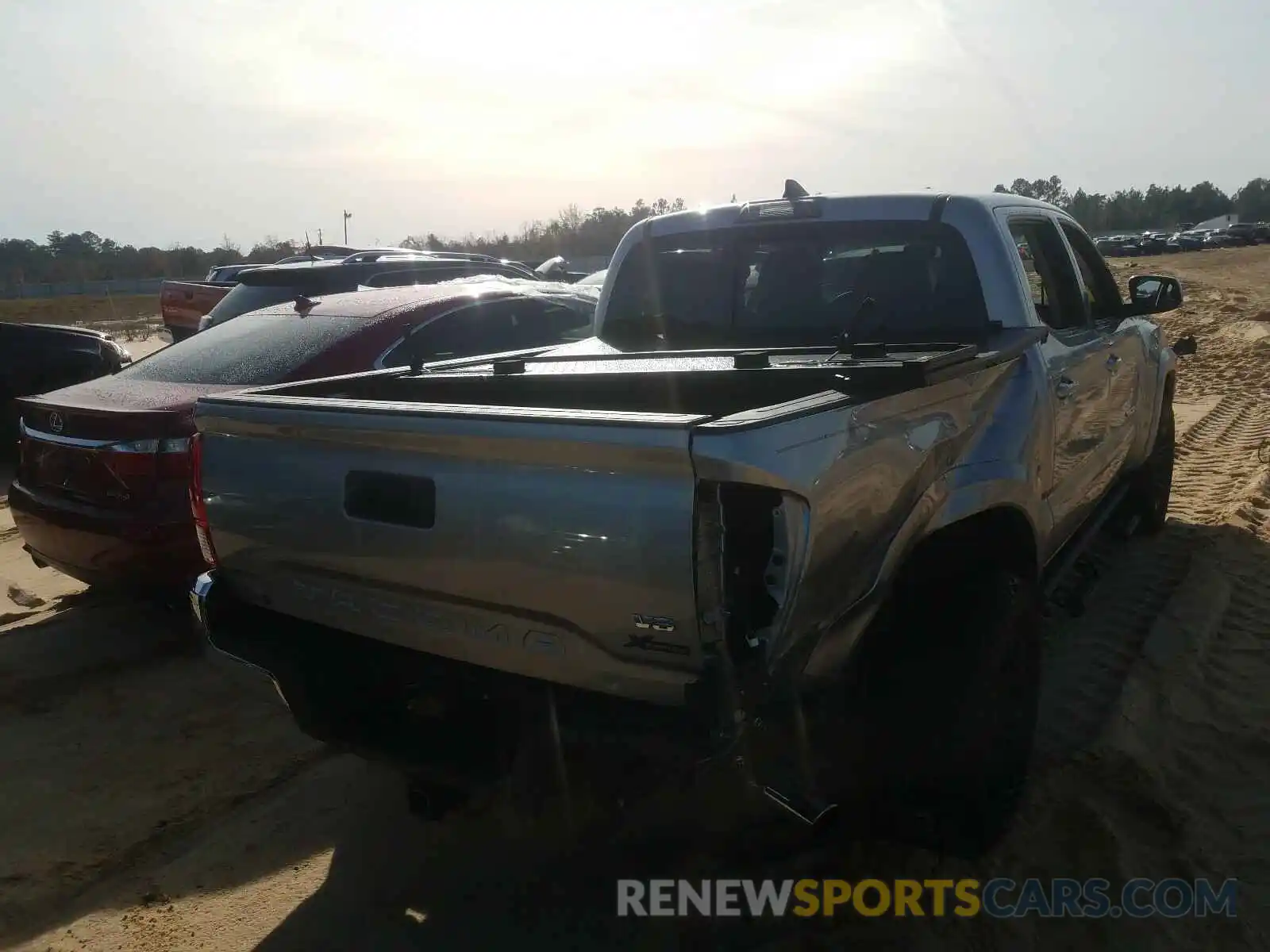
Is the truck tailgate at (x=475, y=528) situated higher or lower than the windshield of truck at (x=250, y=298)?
lower

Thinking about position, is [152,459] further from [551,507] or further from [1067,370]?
[1067,370]

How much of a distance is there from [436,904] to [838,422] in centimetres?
184

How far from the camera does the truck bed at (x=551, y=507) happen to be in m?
2.04

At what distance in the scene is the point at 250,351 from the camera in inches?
206

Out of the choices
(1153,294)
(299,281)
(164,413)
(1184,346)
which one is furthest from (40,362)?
(1184,346)

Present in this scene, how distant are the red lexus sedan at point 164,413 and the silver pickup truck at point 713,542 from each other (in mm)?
1378

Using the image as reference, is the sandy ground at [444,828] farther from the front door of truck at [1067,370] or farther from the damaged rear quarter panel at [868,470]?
the damaged rear quarter panel at [868,470]

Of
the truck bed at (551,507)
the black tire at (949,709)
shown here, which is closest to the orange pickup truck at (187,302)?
the truck bed at (551,507)

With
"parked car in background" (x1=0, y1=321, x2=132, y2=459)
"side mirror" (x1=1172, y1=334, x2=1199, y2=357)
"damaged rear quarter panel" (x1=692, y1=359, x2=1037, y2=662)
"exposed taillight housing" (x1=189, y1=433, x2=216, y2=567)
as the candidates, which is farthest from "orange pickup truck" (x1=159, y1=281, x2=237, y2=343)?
"damaged rear quarter panel" (x1=692, y1=359, x2=1037, y2=662)

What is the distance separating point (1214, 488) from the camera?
7.16m

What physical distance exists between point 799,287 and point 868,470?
1.96 m

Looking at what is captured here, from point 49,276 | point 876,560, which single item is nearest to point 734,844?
point 876,560

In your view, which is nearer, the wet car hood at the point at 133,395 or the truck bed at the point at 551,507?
the truck bed at the point at 551,507

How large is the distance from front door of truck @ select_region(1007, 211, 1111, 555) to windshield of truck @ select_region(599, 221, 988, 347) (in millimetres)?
345
